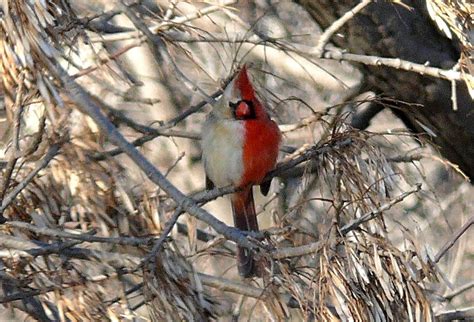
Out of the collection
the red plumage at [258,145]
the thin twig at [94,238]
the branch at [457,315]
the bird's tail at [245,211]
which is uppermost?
the red plumage at [258,145]

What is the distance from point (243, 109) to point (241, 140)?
15 cm

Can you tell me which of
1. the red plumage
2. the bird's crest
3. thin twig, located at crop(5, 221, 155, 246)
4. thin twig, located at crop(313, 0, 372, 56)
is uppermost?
thin twig, located at crop(313, 0, 372, 56)

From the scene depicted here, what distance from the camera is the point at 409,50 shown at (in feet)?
14.1

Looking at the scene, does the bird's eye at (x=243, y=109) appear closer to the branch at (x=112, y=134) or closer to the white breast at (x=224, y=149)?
the white breast at (x=224, y=149)

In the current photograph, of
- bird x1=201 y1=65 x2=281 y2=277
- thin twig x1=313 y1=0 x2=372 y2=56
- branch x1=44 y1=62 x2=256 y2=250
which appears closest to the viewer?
branch x1=44 y1=62 x2=256 y2=250

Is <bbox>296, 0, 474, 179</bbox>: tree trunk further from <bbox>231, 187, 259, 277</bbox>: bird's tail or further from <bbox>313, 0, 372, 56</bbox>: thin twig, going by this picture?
<bbox>231, 187, 259, 277</bbox>: bird's tail

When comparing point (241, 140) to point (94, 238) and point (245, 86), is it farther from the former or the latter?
point (94, 238)

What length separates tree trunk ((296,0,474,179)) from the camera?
421cm

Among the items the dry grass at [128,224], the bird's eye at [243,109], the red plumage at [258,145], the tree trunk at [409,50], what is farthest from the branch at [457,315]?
the tree trunk at [409,50]

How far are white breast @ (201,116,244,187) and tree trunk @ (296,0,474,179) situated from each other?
742 mm

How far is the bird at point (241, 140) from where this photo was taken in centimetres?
360

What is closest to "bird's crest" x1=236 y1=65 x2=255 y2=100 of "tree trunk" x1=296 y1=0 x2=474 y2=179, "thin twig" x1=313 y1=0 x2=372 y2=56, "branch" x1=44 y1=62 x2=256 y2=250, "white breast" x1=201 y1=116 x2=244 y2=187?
"white breast" x1=201 y1=116 x2=244 y2=187

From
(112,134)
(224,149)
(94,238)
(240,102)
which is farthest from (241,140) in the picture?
(112,134)

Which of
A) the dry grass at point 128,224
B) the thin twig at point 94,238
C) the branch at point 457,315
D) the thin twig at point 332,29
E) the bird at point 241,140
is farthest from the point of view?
the thin twig at point 332,29
